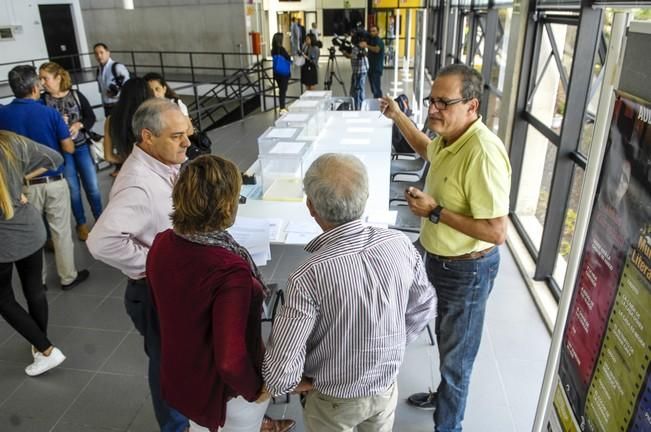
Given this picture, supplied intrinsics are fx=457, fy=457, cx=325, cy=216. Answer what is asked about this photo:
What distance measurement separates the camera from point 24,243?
7.63 ft

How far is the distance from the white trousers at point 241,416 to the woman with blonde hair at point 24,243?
140cm

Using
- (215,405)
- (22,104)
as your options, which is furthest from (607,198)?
(22,104)

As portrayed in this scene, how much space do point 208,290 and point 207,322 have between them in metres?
0.11

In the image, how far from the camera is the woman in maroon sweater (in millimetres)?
1259

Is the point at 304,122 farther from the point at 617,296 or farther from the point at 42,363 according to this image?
the point at 617,296

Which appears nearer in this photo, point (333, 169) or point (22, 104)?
point (333, 169)

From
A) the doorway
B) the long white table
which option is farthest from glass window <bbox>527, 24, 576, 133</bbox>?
the doorway

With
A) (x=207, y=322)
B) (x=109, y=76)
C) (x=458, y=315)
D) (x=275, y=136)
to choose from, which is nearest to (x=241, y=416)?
(x=207, y=322)

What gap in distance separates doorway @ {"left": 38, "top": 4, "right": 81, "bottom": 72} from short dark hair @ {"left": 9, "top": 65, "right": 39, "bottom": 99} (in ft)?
32.3

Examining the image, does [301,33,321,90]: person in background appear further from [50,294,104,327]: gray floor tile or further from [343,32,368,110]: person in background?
[50,294,104,327]: gray floor tile

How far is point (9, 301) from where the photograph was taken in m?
2.39

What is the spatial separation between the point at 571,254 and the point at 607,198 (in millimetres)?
185

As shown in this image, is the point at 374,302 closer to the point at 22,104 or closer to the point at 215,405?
the point at 215,405

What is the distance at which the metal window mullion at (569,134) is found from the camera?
262cm
